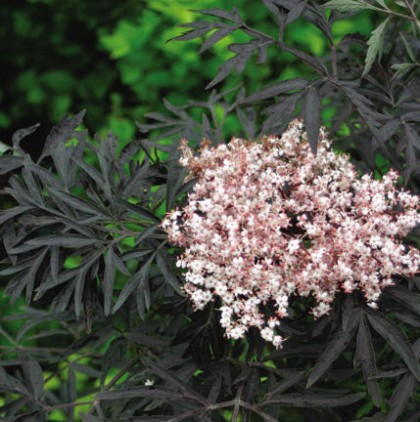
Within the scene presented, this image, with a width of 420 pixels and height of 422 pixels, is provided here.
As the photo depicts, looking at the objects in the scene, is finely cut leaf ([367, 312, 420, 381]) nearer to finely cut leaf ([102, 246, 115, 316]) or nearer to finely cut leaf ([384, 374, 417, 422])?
finely cut leaf ([384, 374, 417, 422])

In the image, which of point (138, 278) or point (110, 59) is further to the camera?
point (110, 59)

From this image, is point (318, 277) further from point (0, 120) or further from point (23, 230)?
point (0, 120)

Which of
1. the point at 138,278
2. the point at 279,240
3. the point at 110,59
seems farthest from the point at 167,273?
the point at 110,59

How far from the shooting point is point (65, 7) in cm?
373

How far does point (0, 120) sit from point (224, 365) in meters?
2.65

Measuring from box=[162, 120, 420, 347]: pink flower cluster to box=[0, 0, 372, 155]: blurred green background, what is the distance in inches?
68.1

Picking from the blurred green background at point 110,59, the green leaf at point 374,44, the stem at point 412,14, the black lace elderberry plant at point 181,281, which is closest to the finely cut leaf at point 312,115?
the black lace elderberry plant at point 181,281

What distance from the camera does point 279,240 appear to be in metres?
1.15

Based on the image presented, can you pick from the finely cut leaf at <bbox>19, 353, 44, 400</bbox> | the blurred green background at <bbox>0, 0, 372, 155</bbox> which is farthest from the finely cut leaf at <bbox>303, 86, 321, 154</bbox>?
the blurred green background at <bbox>0, 0, 372, 155</bbox>

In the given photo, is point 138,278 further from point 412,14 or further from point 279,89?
point 412,14

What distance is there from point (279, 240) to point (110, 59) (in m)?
2.84

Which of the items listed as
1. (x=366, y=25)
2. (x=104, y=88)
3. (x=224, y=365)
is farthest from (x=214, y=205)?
(x=104, y=88)

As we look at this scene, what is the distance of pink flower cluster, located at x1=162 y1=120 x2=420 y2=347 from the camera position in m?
1.13

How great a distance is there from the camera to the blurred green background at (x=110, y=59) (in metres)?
3.04
